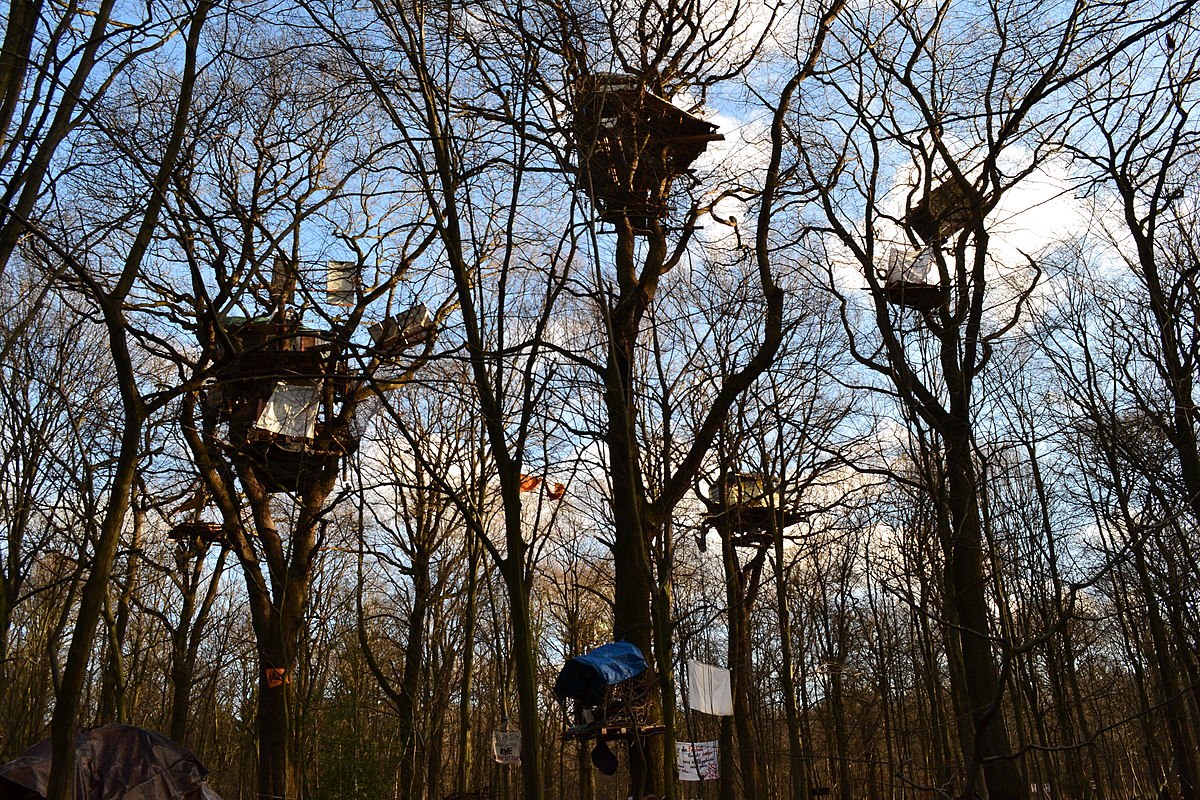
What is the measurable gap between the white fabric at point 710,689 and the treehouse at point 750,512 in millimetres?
2121

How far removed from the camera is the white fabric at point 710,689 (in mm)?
12211

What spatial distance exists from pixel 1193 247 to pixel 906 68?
4823 millimetres

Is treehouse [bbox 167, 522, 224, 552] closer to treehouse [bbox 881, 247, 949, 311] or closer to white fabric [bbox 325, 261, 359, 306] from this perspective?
white fabric [bbox 325, 261, 359, 306]

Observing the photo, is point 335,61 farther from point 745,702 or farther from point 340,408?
point 745,702

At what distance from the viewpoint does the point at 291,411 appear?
10.9 meters

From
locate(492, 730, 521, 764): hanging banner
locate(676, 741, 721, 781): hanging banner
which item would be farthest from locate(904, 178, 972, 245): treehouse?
locate(492, 730, 521, 764): hanging banner

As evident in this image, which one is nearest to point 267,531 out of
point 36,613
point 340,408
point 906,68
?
point 340,408

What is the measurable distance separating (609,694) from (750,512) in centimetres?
781

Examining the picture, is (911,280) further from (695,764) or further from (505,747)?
(505,747)

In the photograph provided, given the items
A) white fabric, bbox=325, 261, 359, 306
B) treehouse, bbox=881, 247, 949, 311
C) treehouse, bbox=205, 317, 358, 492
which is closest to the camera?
treehouse, bbox=881, 247, 949, 311

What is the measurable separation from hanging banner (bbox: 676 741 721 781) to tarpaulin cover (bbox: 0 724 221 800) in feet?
32.5

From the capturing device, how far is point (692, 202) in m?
8.88

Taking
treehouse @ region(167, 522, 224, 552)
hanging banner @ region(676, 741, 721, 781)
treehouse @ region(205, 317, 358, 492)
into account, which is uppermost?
treehouse @ region(205, 317, 358, 492)

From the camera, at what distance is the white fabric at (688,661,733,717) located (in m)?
12.2
